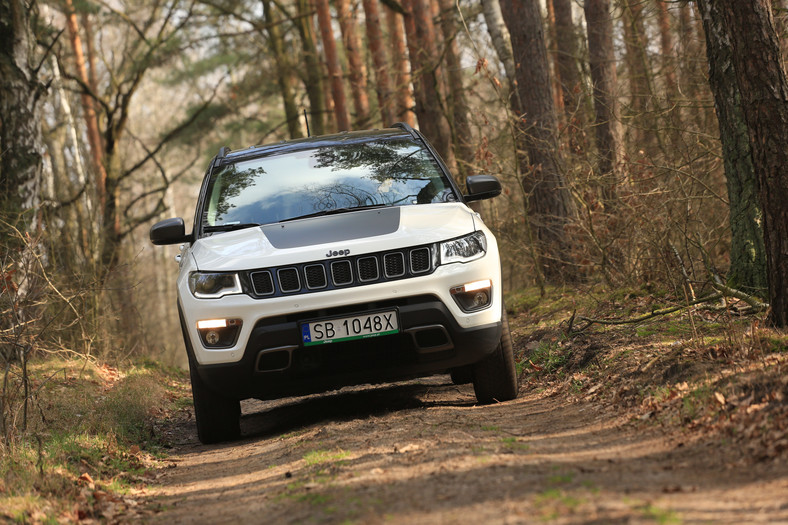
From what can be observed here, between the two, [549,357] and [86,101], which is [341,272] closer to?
[549,357]

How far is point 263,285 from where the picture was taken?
5.65 m

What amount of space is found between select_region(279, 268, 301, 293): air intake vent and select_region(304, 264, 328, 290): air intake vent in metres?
0.06

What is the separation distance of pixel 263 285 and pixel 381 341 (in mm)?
800

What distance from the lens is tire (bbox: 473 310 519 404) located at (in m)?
6.23

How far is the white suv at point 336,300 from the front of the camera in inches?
222

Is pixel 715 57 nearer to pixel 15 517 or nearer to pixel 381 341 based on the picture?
pixel 381 341

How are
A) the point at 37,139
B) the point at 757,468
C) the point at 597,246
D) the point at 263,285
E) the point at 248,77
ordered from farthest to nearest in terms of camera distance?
the point at 248,77
the point at 37,139
the point at 597,246
the point at 263,285
the point at 757,468

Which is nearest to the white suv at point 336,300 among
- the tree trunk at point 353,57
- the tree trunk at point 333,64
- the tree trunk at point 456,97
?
the tree trunk at point 456,97

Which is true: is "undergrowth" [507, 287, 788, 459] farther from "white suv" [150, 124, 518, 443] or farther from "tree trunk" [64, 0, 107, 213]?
"tree trunk" [64, 0, 107, 213]

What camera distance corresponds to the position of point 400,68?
71.4 ft

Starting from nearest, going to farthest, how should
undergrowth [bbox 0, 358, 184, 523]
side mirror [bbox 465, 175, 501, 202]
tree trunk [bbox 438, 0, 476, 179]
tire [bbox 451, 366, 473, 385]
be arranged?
undergrowth [bbox 0, 358, 184, 523], tire [bbox 451, 366, 473, 385], side mirror [bbox 465, 175, 501, 202], tree trunk [bbox 438, 0, 476, 179]

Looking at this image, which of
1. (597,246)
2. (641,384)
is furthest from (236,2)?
Answer: (641,384)

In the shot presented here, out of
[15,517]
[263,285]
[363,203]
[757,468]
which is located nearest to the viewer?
[757,468]

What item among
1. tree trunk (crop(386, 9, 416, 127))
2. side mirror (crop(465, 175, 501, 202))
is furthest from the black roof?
tree trunk (crop(386, 9, 416, 127))
